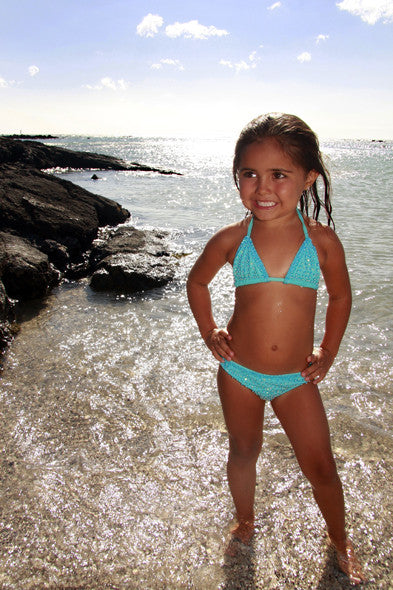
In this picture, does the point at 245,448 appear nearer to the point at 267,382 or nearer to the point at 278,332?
the point at 267,382

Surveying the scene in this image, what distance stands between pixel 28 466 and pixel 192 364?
1.76m

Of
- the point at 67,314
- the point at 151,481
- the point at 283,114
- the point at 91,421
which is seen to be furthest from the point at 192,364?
the point at 283,114

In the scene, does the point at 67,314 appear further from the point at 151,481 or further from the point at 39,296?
the point at 151,481

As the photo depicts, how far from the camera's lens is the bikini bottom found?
1.90 metres

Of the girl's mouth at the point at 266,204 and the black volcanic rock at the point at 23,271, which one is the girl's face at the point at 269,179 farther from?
the black volcanic rock at the point at 23,271

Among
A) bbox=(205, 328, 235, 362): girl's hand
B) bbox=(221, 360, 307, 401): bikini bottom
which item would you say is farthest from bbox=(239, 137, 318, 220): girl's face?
bbox=(221, 360, 307, 401): bikini bottom

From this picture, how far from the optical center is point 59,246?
23.9ft

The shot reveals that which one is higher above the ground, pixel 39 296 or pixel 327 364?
pixel 327 364

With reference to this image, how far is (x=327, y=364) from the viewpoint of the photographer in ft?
6.48

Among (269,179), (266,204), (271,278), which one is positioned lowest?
(271,278)

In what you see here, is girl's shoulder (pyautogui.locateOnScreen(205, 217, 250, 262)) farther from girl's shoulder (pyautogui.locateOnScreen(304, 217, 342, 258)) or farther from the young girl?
girl's shoulder (pyautogui.locateOnScreen(304, 217, 342, 258))

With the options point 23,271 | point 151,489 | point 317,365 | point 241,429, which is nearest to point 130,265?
point 23,271

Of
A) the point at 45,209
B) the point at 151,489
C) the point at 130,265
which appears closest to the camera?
the point at 151,489

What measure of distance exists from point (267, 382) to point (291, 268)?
524 millimetres
